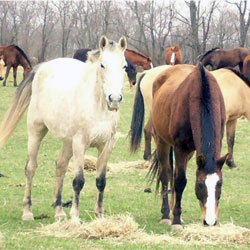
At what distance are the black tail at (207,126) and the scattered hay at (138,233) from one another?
540 millimetres

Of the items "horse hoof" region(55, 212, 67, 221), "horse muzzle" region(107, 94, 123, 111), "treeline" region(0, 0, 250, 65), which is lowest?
"horse hoof" region(55, 212, 67, 221)

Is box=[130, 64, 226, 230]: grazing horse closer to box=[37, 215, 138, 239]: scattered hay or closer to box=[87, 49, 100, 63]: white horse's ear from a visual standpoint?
box=[37, 215, 138, 239]: scattered hay

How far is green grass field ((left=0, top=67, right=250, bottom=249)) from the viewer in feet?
16.6

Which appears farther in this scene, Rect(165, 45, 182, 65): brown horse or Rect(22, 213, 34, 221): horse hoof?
Rect(165, 45, 182, 65): brown horse

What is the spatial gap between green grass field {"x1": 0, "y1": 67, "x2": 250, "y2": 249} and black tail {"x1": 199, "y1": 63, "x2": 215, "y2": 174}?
0.75 metres

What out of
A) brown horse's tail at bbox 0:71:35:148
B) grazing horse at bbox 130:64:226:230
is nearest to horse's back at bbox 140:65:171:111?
grazing horse at bbox 130:64:226:230

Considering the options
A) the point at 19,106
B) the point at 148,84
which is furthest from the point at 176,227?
the point at 148,84

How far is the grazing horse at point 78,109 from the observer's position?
18.8ft

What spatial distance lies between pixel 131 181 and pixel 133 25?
180 feet

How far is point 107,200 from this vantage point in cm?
756

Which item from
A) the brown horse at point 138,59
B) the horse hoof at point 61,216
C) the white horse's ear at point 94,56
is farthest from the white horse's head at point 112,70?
the brown horse at point 138,59

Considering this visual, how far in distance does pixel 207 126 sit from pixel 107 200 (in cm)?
248

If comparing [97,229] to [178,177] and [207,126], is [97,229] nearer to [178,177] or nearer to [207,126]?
[178,177]

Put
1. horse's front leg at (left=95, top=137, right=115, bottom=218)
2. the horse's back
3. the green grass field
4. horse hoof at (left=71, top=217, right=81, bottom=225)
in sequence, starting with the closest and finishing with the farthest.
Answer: the green grass field, horse hoof at (left=71, top=217, right=81, bottom=225), horse's front leg at (left=95, top=137, right=115, bottom=218), the horse's back
